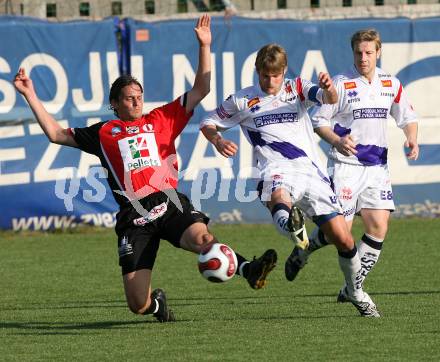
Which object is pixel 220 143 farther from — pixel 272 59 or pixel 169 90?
pixel 169 90

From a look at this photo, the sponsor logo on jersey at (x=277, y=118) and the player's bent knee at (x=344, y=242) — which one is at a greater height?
the sponsor logo on jersey at (x=277, y=118)

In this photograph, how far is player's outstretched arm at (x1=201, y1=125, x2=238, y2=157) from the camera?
7719 millimetres

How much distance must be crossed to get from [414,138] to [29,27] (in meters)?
7.35

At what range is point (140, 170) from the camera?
8.07 metres

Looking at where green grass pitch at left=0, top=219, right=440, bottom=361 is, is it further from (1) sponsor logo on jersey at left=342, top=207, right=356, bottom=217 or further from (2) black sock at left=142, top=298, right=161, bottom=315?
(1) sponsor logo on jersey at left=342, top=207, right=356, bottom=217

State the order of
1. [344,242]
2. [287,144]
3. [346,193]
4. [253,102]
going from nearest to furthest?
[344,242] < [287,144] < [253,102] < [346,193]

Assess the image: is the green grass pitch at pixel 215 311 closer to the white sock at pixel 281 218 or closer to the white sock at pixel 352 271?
the white sock at pixel 352 271

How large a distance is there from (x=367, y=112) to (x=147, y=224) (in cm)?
219

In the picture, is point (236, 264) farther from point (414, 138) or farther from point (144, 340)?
point (414, 138)

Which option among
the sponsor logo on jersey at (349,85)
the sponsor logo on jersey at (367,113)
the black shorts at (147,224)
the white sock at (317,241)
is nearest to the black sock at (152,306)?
the black shorts at (147,224)

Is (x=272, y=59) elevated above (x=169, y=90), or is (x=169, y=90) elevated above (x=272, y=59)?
(x=272, y=59)

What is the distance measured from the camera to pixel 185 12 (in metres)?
17.5

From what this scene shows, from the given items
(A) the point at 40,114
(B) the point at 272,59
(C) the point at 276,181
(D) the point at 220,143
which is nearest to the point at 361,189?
(C) the point at 276,181

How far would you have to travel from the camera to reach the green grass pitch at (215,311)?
22.9 feet
